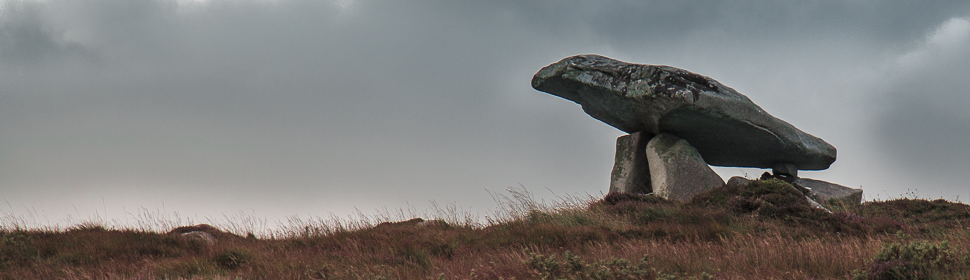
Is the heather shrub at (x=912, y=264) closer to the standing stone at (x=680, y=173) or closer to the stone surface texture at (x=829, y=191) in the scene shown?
the standing stone at (x=680, y=173)

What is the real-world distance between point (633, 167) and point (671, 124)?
1.39m

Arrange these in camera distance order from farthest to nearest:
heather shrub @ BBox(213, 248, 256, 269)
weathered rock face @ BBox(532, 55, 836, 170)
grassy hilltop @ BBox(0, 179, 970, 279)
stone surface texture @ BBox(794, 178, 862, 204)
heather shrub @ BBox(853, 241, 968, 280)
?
1. stone surface texture @ BBox(794, 178, 862, 204)
2. weathered rock face @ BBox(532, 55, 836, 170)
3. heather shrub @ BBox(213, 248, 256, 269)
4. grassy hilltop @ BBox(0, 179, 970, 279)
5. heather shrub @ BBox(853, 241, 968, 280)

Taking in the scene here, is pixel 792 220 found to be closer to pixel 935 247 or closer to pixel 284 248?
pixel 935 247

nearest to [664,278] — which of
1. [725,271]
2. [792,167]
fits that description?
[725,271]

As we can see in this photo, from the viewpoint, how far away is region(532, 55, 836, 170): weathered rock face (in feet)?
42.6

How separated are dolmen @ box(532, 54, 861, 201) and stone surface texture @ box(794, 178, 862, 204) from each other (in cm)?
21

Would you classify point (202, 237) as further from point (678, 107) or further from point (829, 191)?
point (829, 191)

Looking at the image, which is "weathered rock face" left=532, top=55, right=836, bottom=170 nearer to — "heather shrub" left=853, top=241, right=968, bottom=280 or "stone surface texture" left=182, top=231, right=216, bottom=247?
"heather shrub" left=853, top=241, right=968, bottom=280

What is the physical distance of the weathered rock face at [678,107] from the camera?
42.6 feet

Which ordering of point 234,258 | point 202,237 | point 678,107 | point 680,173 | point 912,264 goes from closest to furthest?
point 912,264, point 234,258, point 202,237, point 678,107, point 680,173

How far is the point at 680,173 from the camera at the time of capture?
13.1 meters

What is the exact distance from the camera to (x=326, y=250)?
827 centimetres

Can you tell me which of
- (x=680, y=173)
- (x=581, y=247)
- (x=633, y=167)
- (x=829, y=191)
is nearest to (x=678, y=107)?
(x=680, y=173)

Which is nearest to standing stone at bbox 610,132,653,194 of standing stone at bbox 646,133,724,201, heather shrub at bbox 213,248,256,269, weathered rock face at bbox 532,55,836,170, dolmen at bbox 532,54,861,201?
dolmen at bbox 532,54,861,201
